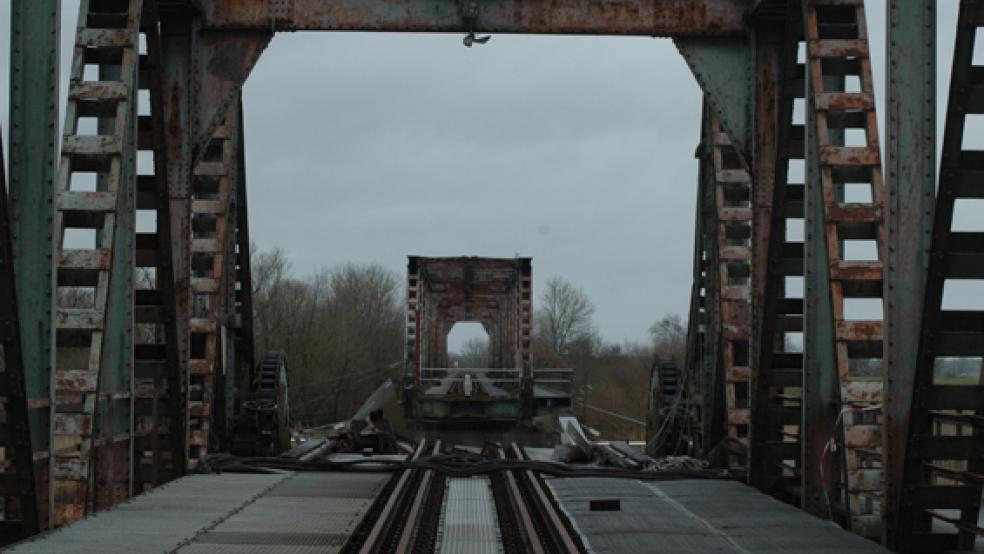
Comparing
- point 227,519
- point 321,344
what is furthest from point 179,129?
point 321,344

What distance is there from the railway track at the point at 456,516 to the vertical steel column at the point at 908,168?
111 inches

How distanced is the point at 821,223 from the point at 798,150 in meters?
2.26

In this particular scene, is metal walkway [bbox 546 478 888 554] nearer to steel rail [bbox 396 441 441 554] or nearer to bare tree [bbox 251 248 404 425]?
steel rail [bbox 396 441 441 554]

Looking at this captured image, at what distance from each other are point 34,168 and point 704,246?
32.4ft

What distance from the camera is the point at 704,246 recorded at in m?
17.2

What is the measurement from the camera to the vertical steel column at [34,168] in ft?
32.3

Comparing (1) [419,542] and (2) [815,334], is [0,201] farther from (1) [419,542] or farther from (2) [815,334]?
(2) [815,334]

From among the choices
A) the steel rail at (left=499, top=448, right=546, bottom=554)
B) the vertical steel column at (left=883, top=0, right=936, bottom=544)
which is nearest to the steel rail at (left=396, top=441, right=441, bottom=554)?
the steel rail at (left=499, top=448, right=546, bottom=554)

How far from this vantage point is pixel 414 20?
1464 centimetres

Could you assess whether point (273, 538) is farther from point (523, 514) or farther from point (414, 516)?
point (523, 514)

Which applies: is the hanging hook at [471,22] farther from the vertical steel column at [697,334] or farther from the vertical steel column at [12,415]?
the vertical steel column at [12,415]

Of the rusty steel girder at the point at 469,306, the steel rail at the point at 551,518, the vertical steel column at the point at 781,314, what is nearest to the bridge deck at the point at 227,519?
the steel rail at the point at 551,518

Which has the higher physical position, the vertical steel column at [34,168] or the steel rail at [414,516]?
the vertical steel column at [34,168]

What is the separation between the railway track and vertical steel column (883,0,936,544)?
9.25ft
